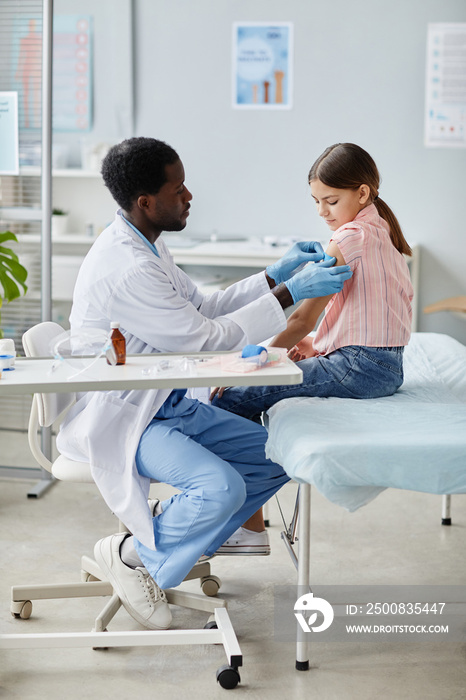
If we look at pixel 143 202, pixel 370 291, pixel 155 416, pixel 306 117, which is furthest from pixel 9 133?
pixel 306 117

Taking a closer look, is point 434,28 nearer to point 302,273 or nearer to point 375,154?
point 375,154

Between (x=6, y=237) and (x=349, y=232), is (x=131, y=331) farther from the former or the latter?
(x=6, y=237)

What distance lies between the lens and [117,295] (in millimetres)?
1923

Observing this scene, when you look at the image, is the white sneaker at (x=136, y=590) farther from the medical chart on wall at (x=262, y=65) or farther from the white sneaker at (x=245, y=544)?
the medical chart on wall at (x=262, y=65)

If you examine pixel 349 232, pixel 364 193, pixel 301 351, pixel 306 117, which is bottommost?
pixel 301 351

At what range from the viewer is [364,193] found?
7.17ft

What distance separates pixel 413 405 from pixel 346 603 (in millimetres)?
604

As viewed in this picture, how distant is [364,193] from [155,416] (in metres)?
0.81

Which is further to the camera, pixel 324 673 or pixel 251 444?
pixel 251 444

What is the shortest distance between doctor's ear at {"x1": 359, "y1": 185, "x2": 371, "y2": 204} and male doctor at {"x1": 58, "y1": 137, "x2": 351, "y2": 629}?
0.89 ft

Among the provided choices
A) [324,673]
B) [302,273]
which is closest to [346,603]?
[324,673]

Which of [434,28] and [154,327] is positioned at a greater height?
[434,28]

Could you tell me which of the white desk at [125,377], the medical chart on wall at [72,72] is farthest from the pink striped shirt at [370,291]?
the medical chart on wall at [72,72]

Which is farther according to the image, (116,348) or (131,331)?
(131,331)
